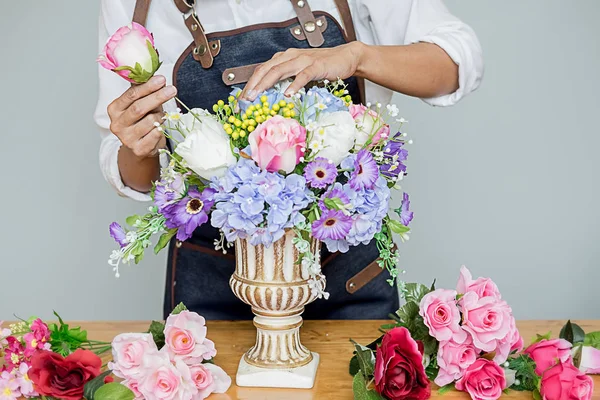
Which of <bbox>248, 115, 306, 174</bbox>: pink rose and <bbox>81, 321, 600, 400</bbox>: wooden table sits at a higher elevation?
<bbox>248, 115, 306, 174</bbox>: pink rose

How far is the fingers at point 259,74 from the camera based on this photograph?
4.17 feet

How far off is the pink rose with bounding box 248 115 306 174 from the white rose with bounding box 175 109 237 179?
47mm

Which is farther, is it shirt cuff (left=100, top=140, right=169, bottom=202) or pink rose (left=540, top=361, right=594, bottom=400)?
shirt cuff (left=100, top=140, right=169, bottom=202)

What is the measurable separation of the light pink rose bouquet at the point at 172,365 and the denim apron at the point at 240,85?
50 centimetres

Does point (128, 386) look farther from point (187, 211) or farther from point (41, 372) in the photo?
point (187, 211)

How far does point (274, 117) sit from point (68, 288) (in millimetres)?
2168

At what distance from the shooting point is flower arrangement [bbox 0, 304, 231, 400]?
3.96 feet

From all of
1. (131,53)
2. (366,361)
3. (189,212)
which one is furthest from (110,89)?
(366,361)

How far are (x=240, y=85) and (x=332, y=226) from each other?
66 centimetres

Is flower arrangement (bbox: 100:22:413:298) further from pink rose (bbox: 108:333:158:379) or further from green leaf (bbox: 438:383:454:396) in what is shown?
green leaf (bbox: 438:383:454:396)

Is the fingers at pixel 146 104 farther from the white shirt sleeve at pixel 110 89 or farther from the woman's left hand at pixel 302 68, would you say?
the white shirt sleeve at pixel 110 89

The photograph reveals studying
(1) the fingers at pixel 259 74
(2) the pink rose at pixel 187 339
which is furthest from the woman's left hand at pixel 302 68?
(2) the pink rose at pixel 187 339

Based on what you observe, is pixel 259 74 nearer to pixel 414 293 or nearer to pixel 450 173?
pixel 414 293

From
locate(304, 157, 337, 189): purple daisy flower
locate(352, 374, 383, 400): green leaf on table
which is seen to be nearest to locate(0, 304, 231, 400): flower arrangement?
locate(352, 374, 383, 400): green leaf on table
